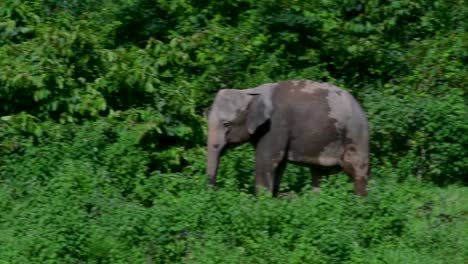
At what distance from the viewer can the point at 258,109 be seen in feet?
31.6

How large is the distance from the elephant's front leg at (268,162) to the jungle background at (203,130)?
0.76ft

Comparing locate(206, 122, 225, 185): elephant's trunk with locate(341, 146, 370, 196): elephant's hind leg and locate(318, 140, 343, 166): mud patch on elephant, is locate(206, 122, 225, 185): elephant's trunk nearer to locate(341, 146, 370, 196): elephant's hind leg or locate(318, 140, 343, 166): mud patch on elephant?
locate(318, 140, 343, 166): mud patch on elephant

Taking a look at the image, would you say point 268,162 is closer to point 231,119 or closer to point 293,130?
point 293,130

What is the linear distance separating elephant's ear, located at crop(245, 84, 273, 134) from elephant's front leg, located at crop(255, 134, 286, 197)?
181mm

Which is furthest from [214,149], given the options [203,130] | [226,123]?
[203,130]

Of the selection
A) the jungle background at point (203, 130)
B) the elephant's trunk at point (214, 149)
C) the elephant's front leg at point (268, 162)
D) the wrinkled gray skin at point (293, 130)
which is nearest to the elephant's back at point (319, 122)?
the wrinkled gray skin at point (293, 130)

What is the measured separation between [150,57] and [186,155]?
45.8 inches

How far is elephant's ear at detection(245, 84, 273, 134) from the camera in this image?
31.4 feet

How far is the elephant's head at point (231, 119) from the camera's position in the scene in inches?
380

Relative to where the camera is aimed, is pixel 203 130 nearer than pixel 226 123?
No

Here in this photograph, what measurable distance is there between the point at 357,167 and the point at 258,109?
0.91 metres

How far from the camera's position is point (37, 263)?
7863 mm

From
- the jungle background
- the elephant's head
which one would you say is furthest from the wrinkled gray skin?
the jungle background

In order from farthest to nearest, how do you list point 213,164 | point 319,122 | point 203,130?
1. point 203,130
2. point 213,164
3. point 319,122
